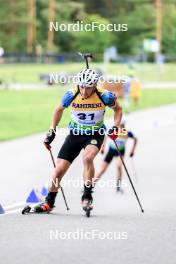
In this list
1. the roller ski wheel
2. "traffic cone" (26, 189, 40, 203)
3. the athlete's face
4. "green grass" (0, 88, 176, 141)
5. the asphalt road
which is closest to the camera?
the asphalt road

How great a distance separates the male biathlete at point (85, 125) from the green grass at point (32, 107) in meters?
14.2

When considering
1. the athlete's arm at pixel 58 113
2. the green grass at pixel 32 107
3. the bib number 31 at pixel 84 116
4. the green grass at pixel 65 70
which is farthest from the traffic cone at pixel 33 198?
the green grass at pixel 65 70

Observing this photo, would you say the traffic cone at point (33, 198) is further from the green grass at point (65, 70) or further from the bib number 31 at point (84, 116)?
the green grass at point (65, 70)

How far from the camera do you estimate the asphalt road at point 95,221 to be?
974cm

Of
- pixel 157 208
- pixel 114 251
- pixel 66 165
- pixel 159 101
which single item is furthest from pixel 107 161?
pixel 159 101

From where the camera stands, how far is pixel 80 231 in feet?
36.9

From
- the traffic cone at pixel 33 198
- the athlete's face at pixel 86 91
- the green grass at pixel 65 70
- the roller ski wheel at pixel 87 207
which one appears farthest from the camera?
the green grass at pixel 65 70

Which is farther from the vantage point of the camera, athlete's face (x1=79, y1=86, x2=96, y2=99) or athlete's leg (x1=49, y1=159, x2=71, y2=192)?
athlete's leg (x1=49, y1=159, x2=71, y2=192)

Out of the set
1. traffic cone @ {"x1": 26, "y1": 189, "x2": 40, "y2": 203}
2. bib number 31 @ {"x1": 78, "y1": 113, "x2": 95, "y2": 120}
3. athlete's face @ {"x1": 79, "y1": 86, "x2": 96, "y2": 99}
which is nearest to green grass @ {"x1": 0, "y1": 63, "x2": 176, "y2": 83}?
traffic cone @ {"x1": 26, "y1": 189, "x2": 40, "y2": 203}

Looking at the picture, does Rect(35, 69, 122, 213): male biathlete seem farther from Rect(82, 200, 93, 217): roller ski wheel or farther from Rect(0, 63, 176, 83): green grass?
Rect(0, 63, 176, 83): green grass

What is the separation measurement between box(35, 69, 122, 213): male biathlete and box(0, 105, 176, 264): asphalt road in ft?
1.37

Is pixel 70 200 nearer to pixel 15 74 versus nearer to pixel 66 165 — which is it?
pixel 66 165

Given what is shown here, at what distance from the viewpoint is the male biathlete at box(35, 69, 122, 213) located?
1250 centimetres

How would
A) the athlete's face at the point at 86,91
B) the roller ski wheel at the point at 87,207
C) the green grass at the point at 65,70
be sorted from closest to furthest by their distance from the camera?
the athlete's face at the point at 86,91 → the roller ski wheel at the point at 87,207 → the green grass at the point at 65,70
